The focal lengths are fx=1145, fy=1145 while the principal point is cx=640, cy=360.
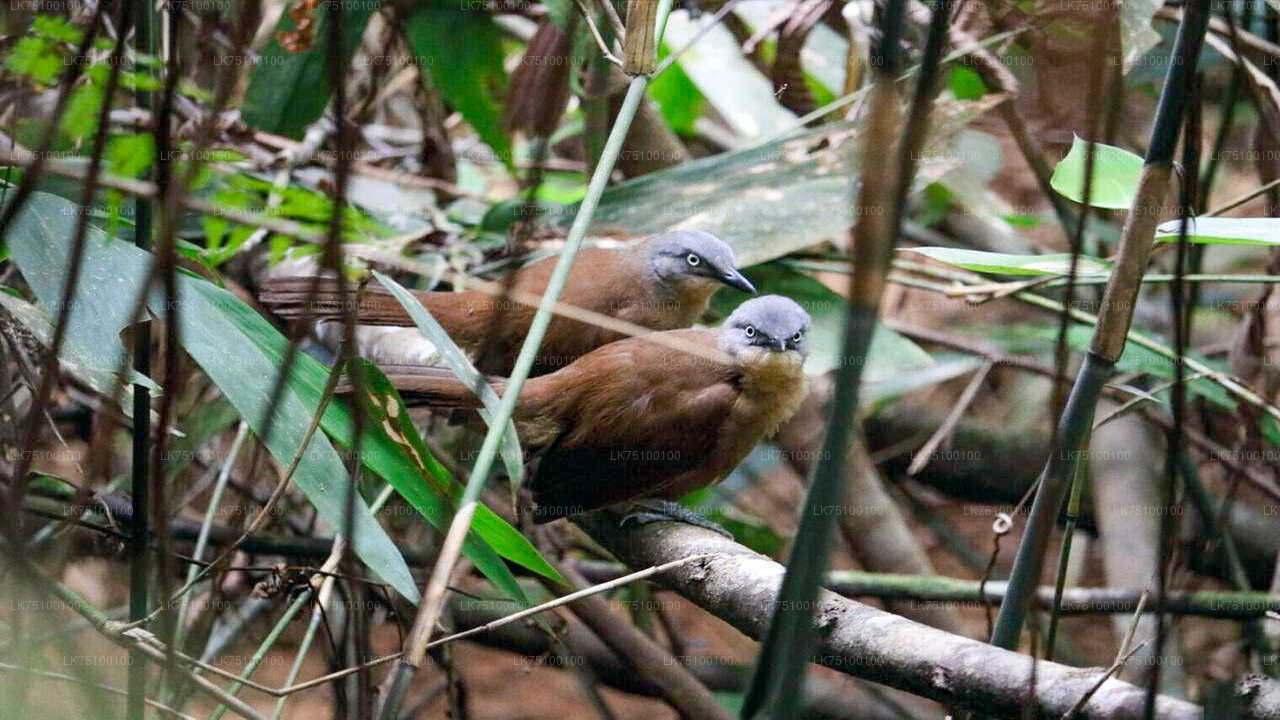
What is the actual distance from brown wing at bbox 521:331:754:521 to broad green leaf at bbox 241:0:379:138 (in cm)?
123

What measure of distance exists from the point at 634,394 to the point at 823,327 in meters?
0.68

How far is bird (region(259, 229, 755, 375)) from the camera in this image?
127 inches

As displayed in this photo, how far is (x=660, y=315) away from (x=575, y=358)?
1.27 ft

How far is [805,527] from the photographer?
916 mm

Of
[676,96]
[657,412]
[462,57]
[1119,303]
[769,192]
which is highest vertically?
[676,96]

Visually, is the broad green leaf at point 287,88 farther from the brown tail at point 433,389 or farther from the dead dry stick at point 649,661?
the dead dry stick at point 649,661

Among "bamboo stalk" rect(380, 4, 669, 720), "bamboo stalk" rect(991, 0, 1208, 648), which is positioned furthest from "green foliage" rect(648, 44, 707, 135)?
"bamboo stalk" rect(991, 0, 1208, 648)

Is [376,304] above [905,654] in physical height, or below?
above

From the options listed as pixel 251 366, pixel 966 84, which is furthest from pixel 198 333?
pixel 966 84

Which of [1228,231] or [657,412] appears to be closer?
[1228,231]

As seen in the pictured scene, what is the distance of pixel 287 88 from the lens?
357 centimetres

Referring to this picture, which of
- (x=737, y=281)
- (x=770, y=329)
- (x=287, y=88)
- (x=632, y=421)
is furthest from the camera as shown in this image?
(x=287, y=88)

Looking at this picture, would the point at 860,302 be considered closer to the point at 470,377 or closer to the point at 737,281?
the point at 470,377

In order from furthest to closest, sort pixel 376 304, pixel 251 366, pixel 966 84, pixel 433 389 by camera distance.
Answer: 1. pixel 966 84
2. pixel 376 304
3. pixel 433 389
4. pixel 251 366
